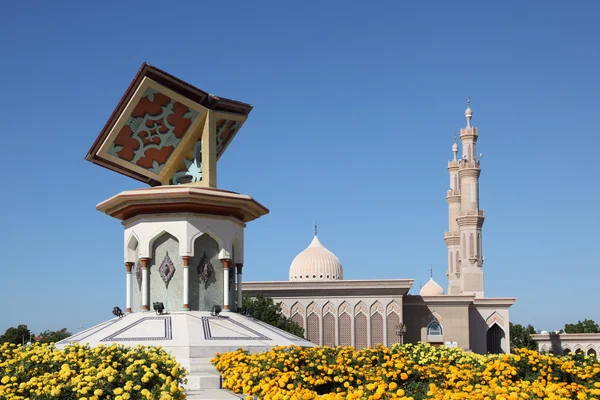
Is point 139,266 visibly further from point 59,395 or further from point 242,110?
point 59,395

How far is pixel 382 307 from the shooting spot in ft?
163

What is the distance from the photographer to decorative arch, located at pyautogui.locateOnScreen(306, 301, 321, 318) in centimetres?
5022

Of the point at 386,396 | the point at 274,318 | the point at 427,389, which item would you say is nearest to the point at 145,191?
the point at 427,389

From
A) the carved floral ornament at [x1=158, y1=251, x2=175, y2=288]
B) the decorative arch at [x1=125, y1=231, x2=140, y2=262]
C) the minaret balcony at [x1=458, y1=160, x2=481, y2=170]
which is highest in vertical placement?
the minaret balcony at [x1=458, y1=160, x2=481, y2=170]

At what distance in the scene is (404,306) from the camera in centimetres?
5125

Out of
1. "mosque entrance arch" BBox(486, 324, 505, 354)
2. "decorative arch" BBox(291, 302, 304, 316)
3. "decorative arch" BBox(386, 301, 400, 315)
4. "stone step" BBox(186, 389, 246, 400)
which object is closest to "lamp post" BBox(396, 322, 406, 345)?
"decorative arch" BBox(386, 301, 400, 315)

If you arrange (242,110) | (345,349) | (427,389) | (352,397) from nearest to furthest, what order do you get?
1. (352,397)
2. (427,389)
3. (345,349)
4. (242,110)

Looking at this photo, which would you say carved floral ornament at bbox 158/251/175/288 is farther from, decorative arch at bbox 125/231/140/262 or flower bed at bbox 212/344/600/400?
flower bed at bbox 212/344/600/400

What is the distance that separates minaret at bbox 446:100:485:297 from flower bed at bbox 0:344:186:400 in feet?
150

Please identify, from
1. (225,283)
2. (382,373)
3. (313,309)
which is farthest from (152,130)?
(313,309)

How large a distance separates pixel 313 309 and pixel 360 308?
3.10 metres

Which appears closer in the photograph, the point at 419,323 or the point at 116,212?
the point at 116,212

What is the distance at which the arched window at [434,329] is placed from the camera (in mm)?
51094

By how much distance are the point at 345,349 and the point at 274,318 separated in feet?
87.0
